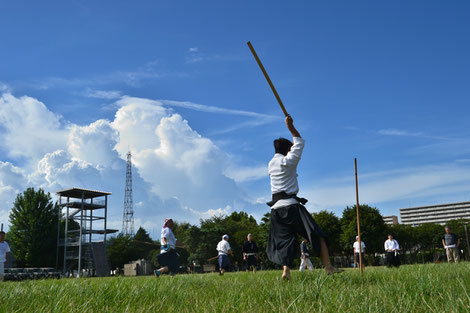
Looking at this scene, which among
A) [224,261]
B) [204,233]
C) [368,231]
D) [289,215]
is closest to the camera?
[289,215]

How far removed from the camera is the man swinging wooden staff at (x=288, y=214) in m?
5.59

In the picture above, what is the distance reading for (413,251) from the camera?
264 feet

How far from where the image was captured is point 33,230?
58.3 metres

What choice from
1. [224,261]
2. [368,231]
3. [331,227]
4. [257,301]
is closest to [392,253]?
[224,261]

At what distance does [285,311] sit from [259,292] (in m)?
1.14

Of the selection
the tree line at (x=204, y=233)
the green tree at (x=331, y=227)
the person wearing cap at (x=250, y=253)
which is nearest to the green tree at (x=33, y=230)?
the tree line at (x=204, y=233)

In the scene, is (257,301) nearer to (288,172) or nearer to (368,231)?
(288,172)

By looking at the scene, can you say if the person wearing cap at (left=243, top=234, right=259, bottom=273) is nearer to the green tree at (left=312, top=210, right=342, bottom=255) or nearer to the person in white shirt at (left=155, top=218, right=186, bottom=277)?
the person in white shirt at (left=155, top=218, right=186, bottom=277)

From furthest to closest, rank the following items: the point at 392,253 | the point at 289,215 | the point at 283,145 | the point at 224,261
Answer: the point at 392,253 < the point at 224,261 < the point at 283,145 < the point at 289,215

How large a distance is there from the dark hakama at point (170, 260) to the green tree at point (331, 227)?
4740 centimetres

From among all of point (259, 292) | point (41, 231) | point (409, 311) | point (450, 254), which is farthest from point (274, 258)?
point (41, 231)

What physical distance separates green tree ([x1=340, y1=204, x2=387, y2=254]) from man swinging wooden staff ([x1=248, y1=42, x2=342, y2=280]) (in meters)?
49.9

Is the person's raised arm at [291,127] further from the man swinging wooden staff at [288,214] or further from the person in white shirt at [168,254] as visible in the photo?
the person in white shirt at [168,254]

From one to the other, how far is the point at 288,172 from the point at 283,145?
0.55 m
